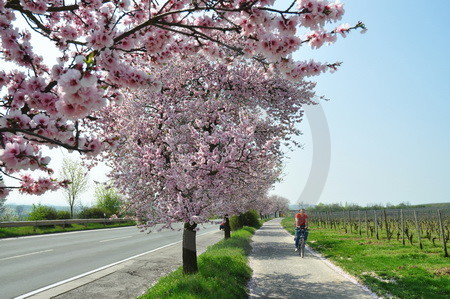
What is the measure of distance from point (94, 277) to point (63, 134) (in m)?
8.79

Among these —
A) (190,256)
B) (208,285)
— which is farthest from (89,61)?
(190,256)

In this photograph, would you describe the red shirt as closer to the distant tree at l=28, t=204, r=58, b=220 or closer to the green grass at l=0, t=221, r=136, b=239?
the green grass at l=0, t=221, r=136, b=239

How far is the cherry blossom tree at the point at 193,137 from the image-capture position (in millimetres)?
8734

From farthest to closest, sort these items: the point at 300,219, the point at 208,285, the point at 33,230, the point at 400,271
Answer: the point at 33,230, the point at 300,219, the point at 400,271, the point at 208,285

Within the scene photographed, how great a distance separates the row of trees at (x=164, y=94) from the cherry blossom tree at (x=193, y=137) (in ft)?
0.14

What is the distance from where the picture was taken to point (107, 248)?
17.8 meters

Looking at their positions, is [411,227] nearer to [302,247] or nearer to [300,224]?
[300,224]

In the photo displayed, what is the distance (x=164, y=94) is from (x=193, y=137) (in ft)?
7.96

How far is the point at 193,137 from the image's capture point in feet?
31.2

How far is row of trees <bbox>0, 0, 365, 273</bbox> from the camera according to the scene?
3.69 meters

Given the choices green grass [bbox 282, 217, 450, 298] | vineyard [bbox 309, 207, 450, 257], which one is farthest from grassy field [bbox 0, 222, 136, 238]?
vineyard [bbox 309, 207, 450, 257]

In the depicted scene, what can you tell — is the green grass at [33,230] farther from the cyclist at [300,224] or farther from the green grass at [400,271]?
the green grass at [400,271]

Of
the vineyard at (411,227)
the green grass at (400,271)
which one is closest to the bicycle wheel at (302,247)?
the green grass at (400,271)

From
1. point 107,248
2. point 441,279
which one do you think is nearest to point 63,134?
point 441,279
